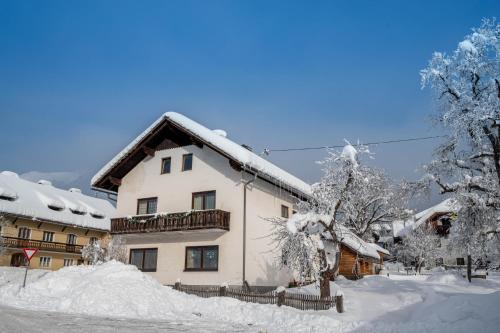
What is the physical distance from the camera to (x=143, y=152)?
28.4 m

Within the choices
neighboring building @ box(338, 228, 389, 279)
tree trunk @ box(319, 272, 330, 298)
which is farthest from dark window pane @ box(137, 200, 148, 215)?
Result: neighboring building @ box(338, 228, 389, 279)

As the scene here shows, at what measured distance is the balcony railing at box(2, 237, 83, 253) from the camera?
38.2m

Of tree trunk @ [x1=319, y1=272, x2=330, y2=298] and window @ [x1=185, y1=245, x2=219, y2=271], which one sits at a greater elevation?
window @ [x1=185, y1=245, x2=219, y2=271]

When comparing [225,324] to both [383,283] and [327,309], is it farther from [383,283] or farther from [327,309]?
[383,283]

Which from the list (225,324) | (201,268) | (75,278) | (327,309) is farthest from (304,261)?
(75,278)

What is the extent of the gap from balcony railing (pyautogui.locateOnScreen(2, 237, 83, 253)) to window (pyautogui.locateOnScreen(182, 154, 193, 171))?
68.3 feet

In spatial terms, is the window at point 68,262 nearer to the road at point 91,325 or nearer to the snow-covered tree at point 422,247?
the road at point 91,325

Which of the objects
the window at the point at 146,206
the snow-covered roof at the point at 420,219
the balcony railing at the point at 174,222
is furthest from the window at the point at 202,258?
the snow-covered roof at the point at 420,219

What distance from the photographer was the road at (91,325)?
10.8m

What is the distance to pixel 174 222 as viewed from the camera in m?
24.0

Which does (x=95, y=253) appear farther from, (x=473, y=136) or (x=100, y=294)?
(x=473, y=136)

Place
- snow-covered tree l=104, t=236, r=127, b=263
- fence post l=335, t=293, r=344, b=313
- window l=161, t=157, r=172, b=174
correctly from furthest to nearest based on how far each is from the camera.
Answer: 1. window l=161, t=157, r=172, b=174
2. snow-covered tree l=104, t=236, r=127, b=263
3. fence post l=335, t=293, r=344, b=313

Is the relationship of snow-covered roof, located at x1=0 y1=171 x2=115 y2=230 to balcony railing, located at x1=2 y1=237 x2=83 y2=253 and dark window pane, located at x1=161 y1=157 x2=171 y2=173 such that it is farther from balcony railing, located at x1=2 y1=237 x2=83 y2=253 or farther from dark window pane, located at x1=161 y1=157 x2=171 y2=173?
dark window pane, located at x1=161 y1=157 x2=171 y2=173

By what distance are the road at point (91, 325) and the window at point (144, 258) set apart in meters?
11.7
